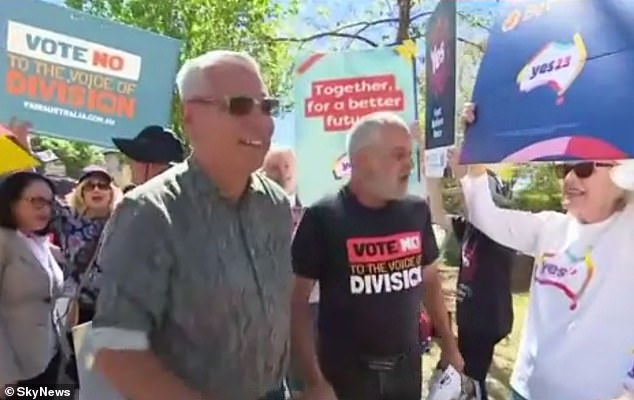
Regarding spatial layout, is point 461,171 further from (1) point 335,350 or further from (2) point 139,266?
(2) point 139,266

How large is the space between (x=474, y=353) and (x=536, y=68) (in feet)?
9.95

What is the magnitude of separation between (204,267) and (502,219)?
5.07 ft

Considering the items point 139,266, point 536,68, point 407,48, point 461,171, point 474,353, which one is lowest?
point 474,353

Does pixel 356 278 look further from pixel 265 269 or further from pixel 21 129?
pixel 21 129

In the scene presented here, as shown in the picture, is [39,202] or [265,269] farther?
[39,202]

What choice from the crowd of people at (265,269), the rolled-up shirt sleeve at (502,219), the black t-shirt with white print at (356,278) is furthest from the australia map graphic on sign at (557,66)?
the black t-shirt with white print at (356,278)

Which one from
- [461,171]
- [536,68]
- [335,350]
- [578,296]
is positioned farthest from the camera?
[461,171]

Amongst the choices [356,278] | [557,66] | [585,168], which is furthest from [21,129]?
[557,66]

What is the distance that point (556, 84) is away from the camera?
93.0 inches

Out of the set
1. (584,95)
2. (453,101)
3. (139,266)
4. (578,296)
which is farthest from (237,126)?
(453,101)

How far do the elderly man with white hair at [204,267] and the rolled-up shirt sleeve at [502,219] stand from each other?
4.02 ft

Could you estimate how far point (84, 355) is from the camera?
6.91 feet

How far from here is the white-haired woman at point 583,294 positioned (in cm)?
268

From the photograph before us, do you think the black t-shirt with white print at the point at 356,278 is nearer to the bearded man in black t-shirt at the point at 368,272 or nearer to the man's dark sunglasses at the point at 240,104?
the bearded man in black t-shirt at the point at 368,272
